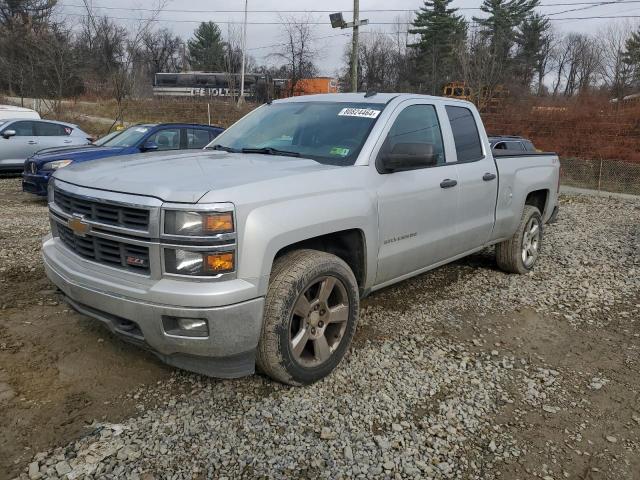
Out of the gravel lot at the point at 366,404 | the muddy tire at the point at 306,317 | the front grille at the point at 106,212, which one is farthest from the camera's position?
the muddy tire at the point at 306,317

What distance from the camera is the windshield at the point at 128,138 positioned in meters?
9.59

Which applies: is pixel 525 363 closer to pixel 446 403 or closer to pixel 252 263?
pixel 446 403

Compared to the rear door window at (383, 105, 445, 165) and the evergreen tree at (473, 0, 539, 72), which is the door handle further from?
the evergreen tree at (473, 0, 539, 72)

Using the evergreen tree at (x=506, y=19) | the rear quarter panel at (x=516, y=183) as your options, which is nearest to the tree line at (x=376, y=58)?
the evergreen tree at (x=506, y=19)

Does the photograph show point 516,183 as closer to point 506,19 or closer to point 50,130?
point 50,130

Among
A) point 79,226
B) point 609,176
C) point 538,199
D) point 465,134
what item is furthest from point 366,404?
point 609,176

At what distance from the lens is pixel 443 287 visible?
17.5ft

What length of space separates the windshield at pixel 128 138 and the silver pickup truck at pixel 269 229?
5.77 m

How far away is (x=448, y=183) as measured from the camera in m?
4.24

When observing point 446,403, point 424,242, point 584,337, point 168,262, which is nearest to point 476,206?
point 424,242

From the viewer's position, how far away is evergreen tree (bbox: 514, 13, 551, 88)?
45469 mm

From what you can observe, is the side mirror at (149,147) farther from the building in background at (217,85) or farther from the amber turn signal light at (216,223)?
the building in background at (217,85)

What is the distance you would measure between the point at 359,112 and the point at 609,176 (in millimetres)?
14177

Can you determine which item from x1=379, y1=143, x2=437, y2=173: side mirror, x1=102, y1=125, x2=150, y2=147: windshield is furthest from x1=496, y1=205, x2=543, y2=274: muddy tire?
x1=102, y1=125, x2=150, y2=147: windshield
